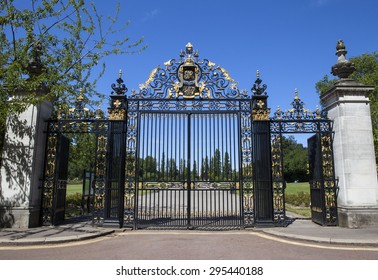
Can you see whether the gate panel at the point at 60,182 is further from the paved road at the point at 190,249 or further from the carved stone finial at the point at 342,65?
the carved stone finial at the point at 342,65

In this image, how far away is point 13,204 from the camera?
365 inches

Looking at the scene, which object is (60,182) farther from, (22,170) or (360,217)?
(360,217)

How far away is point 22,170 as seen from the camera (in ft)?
31.2

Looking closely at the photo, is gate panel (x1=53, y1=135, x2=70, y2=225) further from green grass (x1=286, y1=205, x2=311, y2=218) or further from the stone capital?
green grass (x1=286, y1=205, x2=311, y2=218)

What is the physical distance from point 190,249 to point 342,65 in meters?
8.59

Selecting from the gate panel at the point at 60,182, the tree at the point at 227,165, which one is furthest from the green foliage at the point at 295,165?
the gate panel at the point at 60,182

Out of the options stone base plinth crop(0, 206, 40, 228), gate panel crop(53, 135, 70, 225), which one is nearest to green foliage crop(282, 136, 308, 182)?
gate panel crop(53, 135, 70, 225)

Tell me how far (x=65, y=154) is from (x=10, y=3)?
5.59 meters

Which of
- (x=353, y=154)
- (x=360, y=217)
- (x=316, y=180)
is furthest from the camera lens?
(x=316, y=180)

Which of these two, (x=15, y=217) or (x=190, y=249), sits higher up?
(x=15, y=217)

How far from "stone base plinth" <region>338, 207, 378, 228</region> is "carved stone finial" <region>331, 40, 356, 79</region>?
481cm

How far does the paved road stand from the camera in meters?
5.86

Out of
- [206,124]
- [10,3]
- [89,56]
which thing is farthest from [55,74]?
[206,124]

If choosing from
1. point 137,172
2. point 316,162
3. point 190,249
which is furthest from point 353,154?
point 137,172
